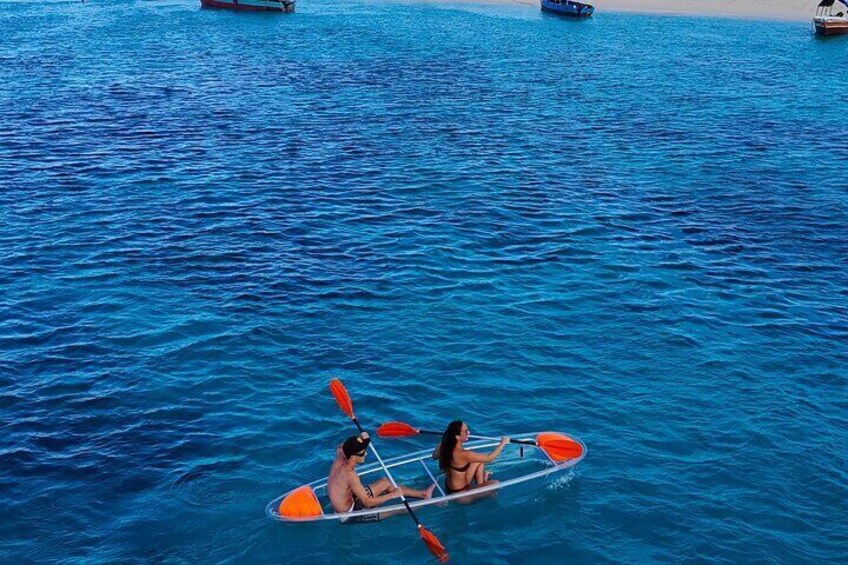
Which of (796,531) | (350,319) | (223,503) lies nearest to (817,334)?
(796,531)

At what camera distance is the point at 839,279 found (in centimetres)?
3253

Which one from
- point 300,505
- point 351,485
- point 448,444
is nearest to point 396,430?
point 448,444

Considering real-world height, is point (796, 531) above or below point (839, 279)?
below

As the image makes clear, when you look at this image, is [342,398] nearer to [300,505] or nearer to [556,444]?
[300,505]

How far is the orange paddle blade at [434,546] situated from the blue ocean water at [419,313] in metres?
0.80

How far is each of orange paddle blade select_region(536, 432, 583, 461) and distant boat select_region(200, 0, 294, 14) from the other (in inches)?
3773

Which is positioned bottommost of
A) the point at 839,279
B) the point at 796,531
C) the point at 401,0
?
the point at 796,531

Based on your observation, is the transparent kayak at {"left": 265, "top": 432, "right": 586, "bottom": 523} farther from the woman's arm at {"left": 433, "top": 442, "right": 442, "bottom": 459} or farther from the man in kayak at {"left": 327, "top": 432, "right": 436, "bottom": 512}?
the woman's arm at {"left": 433, "top": 442, "right": 442, "bottom": 459}

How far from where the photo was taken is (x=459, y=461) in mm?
19578

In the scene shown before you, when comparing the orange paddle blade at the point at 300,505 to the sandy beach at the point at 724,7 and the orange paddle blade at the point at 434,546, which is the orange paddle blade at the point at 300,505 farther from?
the sandy beach at the point at 724,7

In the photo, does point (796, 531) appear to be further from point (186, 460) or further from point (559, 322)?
point (186, 460)

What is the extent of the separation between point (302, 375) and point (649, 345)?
1057 centimetres

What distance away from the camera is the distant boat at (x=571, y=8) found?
106m

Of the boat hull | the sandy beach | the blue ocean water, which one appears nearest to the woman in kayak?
the blue ocean water
